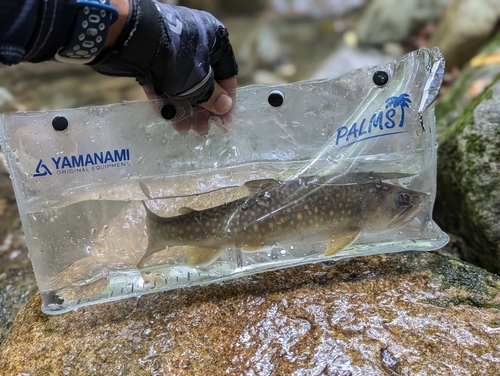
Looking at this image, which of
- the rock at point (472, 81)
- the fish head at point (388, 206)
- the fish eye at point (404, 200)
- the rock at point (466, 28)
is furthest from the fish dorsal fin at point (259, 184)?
the rock at point (466, 28)

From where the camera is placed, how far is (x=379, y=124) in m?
2.21

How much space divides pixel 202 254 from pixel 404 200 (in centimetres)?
108

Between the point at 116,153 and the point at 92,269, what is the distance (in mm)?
620

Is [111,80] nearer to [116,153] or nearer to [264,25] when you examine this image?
[264,25]

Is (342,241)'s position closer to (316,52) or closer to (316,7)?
(316,52)

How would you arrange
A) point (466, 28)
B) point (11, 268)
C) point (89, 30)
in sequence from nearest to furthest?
point (89, 30) < point (11, 268) < point (466, 28)

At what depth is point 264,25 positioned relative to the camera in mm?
11586

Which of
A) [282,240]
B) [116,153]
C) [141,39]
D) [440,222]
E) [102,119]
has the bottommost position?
[440,222]

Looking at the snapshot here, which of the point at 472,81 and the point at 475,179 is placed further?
the point at 472,81

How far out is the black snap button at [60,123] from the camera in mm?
2115

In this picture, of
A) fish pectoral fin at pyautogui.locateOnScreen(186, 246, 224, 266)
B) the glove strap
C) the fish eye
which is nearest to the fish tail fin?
fish pectoral fin at pyautogui.locateOnScreen(186, 246, 224, 266)

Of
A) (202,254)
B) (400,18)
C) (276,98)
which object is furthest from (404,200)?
(400,18)

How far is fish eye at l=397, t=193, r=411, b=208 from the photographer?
2.20 meters

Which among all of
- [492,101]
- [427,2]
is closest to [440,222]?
[492,101]
